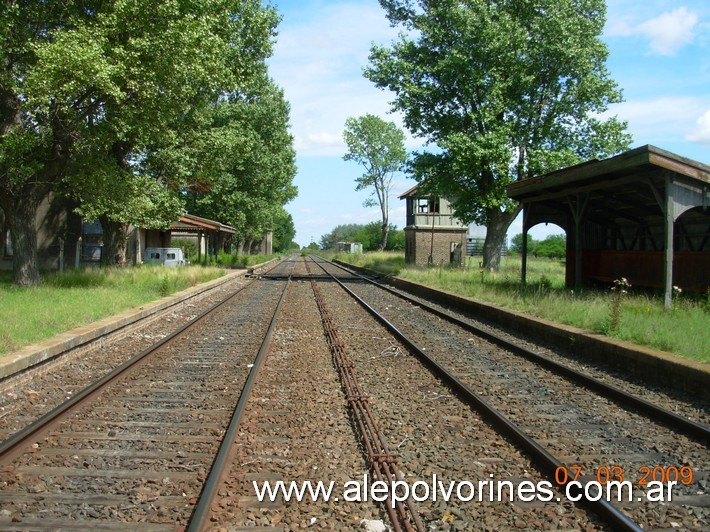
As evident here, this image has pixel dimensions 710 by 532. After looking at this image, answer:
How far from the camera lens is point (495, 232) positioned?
27734mm

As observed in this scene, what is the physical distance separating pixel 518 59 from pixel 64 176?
59.0ft

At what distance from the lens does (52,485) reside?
4.31 meters

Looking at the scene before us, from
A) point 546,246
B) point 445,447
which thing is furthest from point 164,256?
point 546,246

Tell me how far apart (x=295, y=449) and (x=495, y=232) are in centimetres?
2382

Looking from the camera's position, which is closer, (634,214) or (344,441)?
(344,441)

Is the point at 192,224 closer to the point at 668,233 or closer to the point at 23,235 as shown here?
the point at 23,235

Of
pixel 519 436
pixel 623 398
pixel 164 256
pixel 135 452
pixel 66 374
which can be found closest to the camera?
pixel 135 452

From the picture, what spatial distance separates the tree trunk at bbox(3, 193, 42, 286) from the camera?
15422 mm

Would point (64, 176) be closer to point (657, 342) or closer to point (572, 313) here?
point (572, 313)

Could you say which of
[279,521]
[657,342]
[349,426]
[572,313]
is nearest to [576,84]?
[572,313]

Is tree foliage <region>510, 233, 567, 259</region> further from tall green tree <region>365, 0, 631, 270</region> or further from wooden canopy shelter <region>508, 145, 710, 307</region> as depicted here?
wooden canopy shelter <region>508, 145, 710, 307</region>

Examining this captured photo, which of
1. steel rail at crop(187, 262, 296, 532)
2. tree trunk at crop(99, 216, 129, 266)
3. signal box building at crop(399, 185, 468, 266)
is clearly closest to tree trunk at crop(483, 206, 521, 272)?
tree trunk at crop(99, 216, 129, 266)

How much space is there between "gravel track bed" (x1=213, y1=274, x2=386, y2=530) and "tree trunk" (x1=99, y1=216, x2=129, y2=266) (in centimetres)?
1602

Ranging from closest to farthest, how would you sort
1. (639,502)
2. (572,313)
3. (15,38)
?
(639,502)
(572,313)
(15,38)
